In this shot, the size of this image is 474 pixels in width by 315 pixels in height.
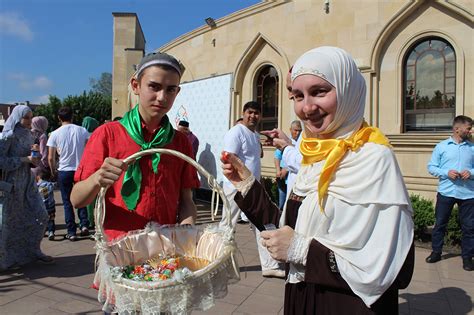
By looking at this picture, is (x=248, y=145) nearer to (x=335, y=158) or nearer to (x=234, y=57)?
(x=335, y=158)

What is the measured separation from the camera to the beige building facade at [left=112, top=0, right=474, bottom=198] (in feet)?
25.7

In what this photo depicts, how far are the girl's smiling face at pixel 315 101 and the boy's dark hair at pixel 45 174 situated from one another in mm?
5918

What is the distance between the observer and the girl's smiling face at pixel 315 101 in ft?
4.78

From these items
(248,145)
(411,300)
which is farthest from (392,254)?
(248,145)

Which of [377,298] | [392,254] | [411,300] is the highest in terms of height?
[392,254]

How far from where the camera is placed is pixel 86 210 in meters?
6.67

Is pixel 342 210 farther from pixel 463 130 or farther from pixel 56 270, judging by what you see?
pixel 463 130

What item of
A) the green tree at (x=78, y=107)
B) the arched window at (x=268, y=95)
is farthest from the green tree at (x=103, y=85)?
the arched window at (x=268, y=95)

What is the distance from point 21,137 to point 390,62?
7769mm

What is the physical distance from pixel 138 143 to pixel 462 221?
511 centimetres

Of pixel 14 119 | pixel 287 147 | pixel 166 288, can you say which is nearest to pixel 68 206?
pixel 14 119

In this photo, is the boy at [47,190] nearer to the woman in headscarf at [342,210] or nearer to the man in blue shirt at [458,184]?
the woman in headscarf at [342,210]

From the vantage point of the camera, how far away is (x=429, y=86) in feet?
27.2

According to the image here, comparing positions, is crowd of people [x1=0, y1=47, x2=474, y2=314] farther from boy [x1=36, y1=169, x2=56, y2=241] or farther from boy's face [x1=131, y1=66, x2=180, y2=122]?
boy [x1=36, y1=169, x2=56, y2=241]
